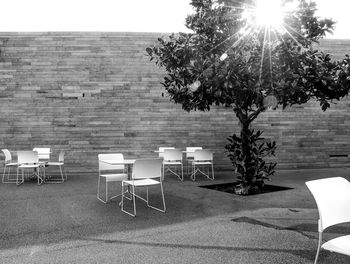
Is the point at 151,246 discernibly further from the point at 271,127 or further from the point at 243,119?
the point at 271,127

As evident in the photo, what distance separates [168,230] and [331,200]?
226 centimetres

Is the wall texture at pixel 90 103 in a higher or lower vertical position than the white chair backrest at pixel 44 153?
higher

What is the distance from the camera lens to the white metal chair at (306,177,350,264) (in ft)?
8.12

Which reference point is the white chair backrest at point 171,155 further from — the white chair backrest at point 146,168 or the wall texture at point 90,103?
the white chair backrest at point 146,168

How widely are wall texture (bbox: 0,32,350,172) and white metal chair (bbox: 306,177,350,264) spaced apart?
806 cm

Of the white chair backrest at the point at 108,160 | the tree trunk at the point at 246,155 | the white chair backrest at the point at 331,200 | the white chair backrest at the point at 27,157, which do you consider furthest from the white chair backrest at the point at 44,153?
the white chair backrest at the point at 331,200

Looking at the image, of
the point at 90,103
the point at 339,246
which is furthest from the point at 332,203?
the point at 90,103

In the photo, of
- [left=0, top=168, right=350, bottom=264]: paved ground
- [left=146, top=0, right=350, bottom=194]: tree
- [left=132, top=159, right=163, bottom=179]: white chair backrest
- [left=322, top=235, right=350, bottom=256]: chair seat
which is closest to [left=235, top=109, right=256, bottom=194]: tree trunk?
[left=146, top=0, right=350, bottom=194]: tree

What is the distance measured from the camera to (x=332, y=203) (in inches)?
102

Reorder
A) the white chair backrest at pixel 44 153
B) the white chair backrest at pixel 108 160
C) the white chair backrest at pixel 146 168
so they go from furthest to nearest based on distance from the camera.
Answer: the white chair backrest at pixel 44 153 → the white chair backrest at pixel 108 160 → the white chair backrest at pixel 146 168

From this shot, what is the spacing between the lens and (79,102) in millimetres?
10492

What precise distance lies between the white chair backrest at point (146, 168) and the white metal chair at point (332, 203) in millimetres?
2889

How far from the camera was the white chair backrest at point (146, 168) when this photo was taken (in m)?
5.12

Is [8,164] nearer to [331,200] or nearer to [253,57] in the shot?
[253,57]
